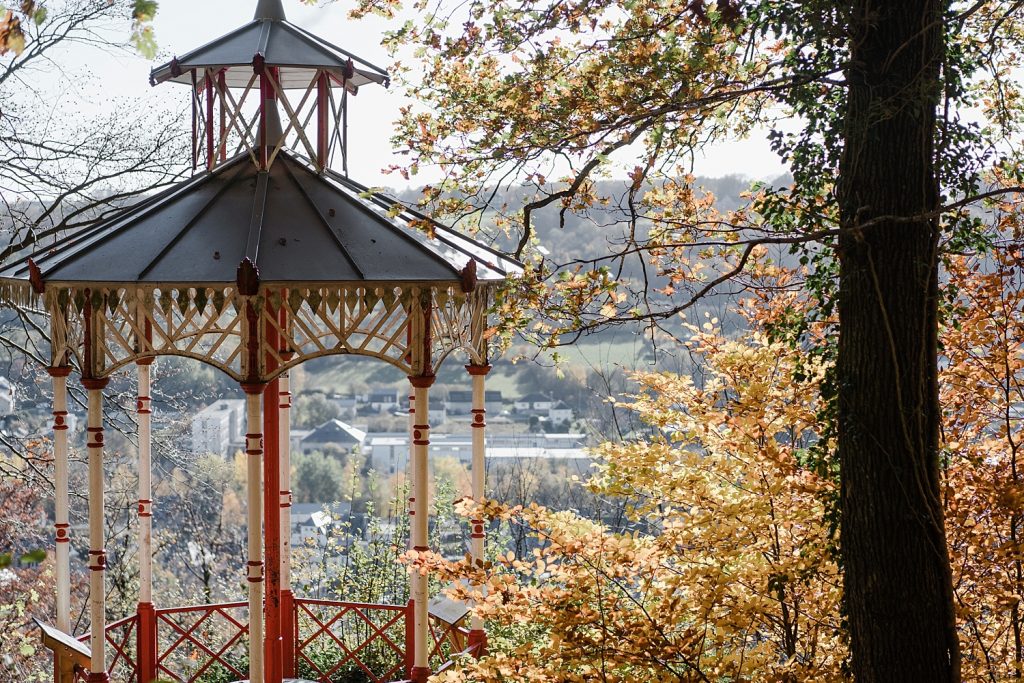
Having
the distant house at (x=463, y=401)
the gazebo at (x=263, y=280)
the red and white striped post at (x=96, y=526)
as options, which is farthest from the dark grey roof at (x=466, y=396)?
the red and white striped post at (x=96, y=526)

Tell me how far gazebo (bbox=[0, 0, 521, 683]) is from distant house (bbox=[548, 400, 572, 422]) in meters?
14.0

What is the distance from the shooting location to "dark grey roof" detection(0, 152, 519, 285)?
266 inches

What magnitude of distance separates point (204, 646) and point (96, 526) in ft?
8.52

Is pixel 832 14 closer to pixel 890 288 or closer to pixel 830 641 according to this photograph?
pixel 890 288

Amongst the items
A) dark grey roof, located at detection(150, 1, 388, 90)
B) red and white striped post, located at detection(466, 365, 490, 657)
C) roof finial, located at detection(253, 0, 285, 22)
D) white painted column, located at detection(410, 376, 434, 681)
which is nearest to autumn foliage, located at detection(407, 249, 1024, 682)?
white painted column, located at detection(410, 376, 434, 681)

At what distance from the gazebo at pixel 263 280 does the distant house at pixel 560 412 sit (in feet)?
45.9

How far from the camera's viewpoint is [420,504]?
7520 millimetres

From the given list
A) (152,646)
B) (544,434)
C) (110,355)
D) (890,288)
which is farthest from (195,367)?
(890,288)

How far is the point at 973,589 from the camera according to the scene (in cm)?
739

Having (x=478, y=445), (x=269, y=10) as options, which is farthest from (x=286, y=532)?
(x=269, y=10)

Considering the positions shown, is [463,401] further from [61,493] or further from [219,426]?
[61,493]

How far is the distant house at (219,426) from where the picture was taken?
23828 mm

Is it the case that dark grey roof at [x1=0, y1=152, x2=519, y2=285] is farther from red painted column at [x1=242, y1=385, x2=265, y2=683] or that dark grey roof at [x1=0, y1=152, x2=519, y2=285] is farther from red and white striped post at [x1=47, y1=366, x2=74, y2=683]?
red and white striped post at [x1=47, y1=366, x2=74, y2=683]

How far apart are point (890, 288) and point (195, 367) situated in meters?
22.2
